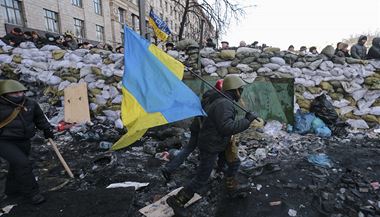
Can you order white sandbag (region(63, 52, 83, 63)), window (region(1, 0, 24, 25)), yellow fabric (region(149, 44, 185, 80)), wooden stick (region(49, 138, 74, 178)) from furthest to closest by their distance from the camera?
1. window (region(1, 0, 24, 25))
2. white sandbag (region(63, 52, 83, 63))
3. wooden stick (region(49, 138, 74, 178))
4. yellow fabric (region(149, 44, 185, 80))

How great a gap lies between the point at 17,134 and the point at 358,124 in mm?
6443

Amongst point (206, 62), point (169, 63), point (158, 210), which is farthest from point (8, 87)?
point (206, 62)

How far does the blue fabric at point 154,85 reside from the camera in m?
2.89

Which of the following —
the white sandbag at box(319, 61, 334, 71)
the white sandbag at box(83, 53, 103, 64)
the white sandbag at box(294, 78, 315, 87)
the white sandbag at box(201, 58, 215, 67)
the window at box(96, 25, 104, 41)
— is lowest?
the white sandbag at box(294, 78, 315, 87)

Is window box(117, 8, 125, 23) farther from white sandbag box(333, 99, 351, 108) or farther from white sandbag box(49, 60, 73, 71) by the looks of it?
white sandbag box(333, 99, 351, 108)

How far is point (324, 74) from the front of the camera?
622cm

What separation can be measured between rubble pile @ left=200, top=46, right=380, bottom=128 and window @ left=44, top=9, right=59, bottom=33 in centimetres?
1502

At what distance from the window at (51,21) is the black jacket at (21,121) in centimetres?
1629

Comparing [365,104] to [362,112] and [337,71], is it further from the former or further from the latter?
[337,71]

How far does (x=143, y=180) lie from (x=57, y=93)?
4188mm

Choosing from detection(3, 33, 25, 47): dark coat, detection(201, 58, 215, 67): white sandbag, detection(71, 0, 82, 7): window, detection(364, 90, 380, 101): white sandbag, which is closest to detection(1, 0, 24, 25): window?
detection(71, 0, 82, 7): window

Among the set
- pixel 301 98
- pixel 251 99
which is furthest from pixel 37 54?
pixel 301 98

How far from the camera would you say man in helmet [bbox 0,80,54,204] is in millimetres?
2961

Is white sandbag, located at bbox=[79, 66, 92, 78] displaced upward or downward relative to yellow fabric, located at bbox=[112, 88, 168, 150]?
upward
